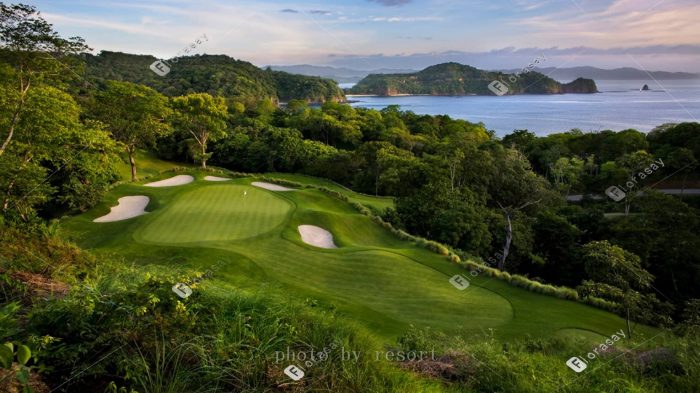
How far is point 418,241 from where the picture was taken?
820 inches

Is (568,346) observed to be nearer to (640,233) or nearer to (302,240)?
(302,240)

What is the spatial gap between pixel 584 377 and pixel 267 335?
12.4 ft

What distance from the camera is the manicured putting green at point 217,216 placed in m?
17.2

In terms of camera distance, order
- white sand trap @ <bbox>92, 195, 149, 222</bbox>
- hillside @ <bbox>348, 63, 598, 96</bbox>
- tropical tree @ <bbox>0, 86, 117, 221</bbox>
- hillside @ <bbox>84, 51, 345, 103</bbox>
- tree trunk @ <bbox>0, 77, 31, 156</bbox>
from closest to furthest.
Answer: tree trunk @ <bbox>0, 77, 31, 156</bbox> → tropical tree @ <bbox>0, 86, 117, 221</bbox> → white sand trap @ <bbox>92, 195, 149, 222</bbox> → hillside @ <bbox>84, 51, 345, 103</bbox> → hillside @ <bbox>348, 63, 598, 96</bbox>

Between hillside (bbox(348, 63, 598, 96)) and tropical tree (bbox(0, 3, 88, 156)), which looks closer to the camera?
tropical tree (bbox(0, 3, 88, 156))

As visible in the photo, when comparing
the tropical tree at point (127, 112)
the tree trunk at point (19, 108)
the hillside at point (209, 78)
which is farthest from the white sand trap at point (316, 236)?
the hillside at point (209, 78)

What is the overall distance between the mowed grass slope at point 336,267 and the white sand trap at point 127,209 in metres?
0.63

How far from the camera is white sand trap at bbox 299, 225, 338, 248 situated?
18656mm

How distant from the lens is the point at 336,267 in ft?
51.7

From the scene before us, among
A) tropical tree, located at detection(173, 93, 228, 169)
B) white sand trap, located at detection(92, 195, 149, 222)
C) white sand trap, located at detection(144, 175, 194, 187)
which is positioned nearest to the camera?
white sand trap, located at detection(92, 195, 149, 222)

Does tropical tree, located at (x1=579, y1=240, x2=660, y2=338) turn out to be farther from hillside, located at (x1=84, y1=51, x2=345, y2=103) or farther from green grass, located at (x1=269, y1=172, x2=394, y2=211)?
hillside, located at (x1=84, y1=51, x2=345, y2=103)

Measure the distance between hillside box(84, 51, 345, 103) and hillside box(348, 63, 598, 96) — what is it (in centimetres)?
2425

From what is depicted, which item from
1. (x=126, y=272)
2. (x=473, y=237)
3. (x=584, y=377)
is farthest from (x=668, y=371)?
(x=473, y=237)

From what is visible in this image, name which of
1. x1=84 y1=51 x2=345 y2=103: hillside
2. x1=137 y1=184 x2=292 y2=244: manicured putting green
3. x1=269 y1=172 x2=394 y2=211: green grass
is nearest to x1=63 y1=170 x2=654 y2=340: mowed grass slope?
x1=137 y1=184 x2=292 y2=244: manicured putting green
